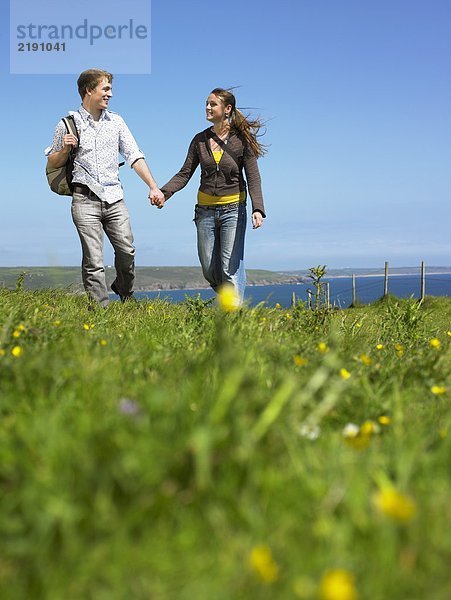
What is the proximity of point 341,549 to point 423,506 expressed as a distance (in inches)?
14.4

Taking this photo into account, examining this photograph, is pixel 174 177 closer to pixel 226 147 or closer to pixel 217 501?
pixel 226 147

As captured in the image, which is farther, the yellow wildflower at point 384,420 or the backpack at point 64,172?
the backpack at point 64,172

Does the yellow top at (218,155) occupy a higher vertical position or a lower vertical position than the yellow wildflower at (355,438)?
higher

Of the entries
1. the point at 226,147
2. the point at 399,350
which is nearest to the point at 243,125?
the point at 226,147

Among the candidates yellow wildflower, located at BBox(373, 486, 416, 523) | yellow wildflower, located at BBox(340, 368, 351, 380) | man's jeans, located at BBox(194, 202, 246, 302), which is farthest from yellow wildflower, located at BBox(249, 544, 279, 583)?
man's jeans, located at BBox(194, 202, 246, 302)

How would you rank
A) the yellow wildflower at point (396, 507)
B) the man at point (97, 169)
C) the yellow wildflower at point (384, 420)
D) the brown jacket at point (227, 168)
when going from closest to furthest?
1. the yellow wildflower at point (396, 507)
2. the yellow wildflower at point (384, 420)
3. the brown jacket at point (227, 168)
4. the man at point (97, 169)

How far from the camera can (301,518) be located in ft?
6.10

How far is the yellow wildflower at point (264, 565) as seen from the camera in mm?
1557

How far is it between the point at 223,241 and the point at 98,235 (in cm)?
175

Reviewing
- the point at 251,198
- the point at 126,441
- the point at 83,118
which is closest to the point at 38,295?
the point at 83,118

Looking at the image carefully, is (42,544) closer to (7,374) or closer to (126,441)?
(126,441)

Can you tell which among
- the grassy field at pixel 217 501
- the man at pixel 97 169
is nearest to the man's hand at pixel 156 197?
the man at pixel 97 169

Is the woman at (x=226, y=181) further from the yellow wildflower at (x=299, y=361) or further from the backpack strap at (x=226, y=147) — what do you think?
the yellow wildflower at (x=299, y=361)

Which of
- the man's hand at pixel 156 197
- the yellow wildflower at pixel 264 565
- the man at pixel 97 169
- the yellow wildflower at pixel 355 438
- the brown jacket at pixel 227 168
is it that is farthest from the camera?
the man's hand at pixel 156 197
